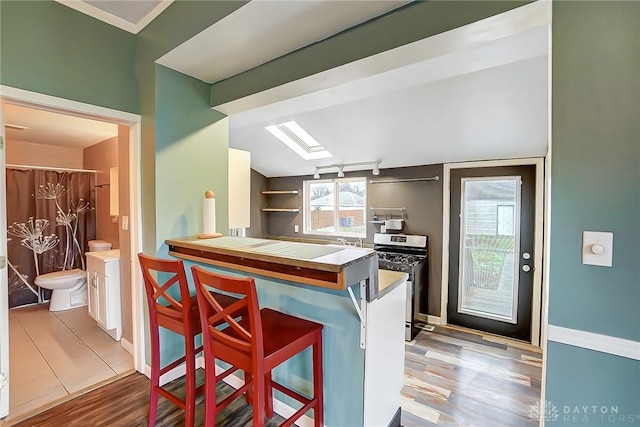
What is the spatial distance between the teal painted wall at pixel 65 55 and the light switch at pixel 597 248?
9.56 ft

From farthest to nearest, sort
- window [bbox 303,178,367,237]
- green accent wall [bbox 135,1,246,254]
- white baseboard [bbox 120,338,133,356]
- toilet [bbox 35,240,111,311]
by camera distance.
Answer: window [bbox 303,178,367,237] → toilet [bbox 35,240,111,311] → white baseboard [bbox 120,338,133,356] → green accent wall [bbox 135,1,246,254]

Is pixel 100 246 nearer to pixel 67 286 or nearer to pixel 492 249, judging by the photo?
pixel 67 286

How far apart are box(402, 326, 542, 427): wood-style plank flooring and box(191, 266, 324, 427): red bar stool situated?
3.25 feet

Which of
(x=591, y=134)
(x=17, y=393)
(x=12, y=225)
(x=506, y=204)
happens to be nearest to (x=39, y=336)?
(x=17, y=393)

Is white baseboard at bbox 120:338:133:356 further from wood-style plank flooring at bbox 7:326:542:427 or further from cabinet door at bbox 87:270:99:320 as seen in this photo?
cabinet door at bbox 87:270:99:320

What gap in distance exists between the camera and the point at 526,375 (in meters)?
2.55

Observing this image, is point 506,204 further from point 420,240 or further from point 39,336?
point 39,336

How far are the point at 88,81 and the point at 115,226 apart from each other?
2257 millimetres

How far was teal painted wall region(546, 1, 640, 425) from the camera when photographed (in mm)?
992

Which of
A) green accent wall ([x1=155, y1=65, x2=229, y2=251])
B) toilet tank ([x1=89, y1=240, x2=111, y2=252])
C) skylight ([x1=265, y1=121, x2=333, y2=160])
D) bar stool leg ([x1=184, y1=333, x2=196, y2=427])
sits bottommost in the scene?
bar stool leg ([x1=184, y1=333, x2=196, y2=427])

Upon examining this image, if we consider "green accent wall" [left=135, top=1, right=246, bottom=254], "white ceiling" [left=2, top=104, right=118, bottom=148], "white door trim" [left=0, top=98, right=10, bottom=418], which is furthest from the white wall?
"green accent wall" [left=135, top=1, right=246, bottom=254]

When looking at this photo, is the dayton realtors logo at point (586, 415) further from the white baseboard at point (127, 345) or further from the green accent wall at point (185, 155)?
the white baseboard at point (127, 345)

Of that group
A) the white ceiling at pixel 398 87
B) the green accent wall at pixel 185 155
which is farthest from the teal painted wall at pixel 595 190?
the green accent wall at pixel 185 155

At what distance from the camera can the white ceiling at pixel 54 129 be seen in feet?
9.72
